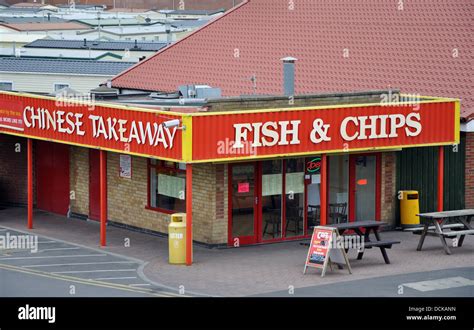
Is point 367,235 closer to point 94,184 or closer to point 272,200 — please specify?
point 272,200

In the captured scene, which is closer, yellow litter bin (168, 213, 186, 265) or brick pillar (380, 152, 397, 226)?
yellow litter bin (168, 213, 186, 265)

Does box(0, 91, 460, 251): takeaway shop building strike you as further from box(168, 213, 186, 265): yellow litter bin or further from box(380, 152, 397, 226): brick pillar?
box(168, 213, 186, 265): yellow litter bin

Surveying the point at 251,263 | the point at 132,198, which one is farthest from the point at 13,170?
the point at 251,263

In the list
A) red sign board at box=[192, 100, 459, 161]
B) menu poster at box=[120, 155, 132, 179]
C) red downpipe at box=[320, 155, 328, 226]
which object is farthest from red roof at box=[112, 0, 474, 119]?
menu poster at box=[120, 155, 132, 179]

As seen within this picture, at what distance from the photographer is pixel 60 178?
33812mm

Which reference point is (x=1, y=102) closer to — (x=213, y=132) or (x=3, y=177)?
(x=3, y=177)

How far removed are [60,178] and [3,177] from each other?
2.71 m

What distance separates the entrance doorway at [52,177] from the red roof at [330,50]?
6635 millimetres

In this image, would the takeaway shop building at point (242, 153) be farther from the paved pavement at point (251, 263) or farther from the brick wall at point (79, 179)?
the paved pavement at point (251, 263)

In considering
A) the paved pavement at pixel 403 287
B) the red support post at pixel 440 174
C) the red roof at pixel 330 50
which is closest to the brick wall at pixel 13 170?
the red roof at pixel 330 50

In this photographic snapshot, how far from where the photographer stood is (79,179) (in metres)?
33.1

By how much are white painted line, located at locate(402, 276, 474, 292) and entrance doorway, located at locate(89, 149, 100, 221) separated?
35.6ft

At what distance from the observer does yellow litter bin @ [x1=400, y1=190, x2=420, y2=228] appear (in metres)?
30.8

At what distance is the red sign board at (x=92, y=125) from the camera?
26469 millimetres
